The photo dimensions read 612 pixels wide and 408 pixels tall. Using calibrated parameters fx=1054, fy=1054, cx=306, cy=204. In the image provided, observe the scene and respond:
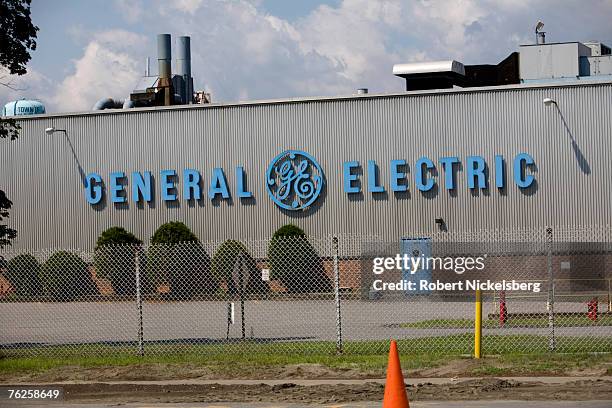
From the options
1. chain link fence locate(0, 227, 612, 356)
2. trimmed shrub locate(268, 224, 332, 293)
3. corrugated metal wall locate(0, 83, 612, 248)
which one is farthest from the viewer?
corrugated metal wall locate(0, 83, 612, 248)

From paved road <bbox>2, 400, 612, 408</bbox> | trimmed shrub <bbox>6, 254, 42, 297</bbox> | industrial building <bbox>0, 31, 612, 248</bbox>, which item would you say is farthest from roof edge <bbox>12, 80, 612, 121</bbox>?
paved road <bbox>2, 400, 612, 408</bbox>

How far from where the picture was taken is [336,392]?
14250 millimetres

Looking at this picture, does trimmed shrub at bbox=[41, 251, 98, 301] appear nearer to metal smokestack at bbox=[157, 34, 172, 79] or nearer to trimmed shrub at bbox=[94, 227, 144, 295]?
trimmed shrub at bbox=[94, 227, 144, 295]

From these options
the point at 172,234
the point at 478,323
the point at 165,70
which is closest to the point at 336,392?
the point at 478,323

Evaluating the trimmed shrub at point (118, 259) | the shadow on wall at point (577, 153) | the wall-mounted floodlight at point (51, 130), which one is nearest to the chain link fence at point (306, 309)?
the trimmed shrub at point (118, 259)

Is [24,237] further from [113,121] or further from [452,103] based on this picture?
[452,103]

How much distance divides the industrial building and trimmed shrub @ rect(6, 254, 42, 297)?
19.2 meters

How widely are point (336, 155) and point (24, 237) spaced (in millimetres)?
14960

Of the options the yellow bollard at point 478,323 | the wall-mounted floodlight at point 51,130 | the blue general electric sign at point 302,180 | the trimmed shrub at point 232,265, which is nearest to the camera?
the yellow bollard at point 478,323

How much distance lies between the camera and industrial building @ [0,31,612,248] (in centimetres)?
4019

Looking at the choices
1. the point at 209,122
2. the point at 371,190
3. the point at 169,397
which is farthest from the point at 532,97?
the point at 169,397

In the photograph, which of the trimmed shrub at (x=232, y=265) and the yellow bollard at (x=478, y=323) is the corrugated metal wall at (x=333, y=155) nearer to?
the trimmed shrub at (x=232, y=265)

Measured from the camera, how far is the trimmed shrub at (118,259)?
91.0 feet

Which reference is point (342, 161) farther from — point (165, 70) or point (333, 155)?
point (165, 70)
